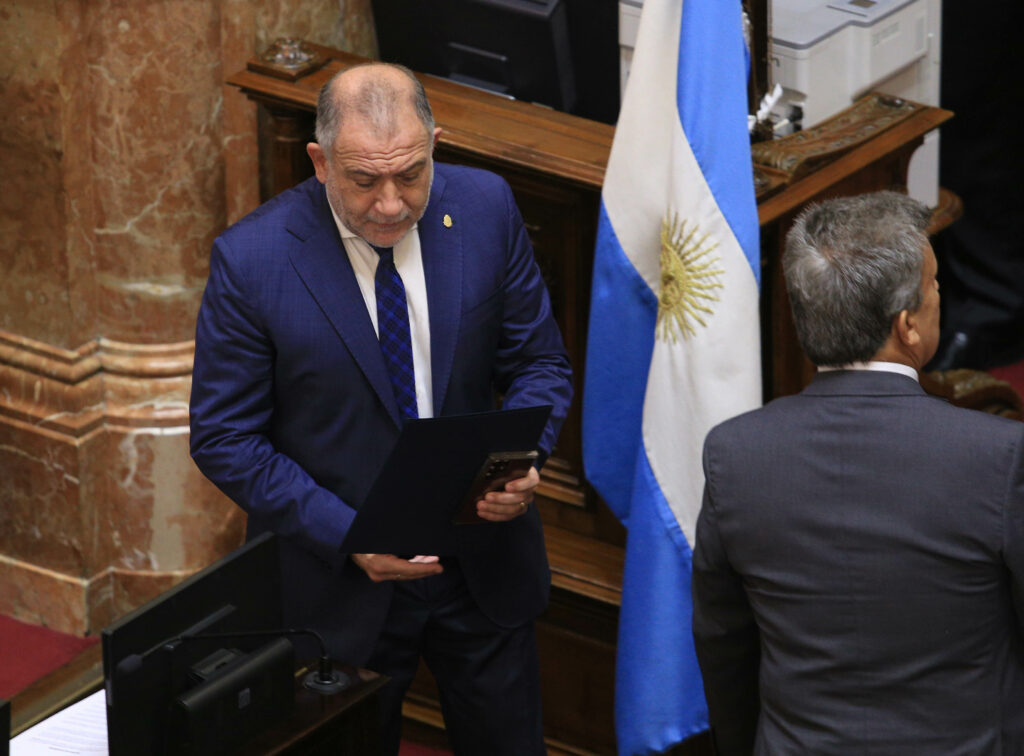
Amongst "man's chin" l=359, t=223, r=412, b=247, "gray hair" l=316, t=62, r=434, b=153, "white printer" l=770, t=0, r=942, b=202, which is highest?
"white printer" l=770, t=0, r=942, b=202

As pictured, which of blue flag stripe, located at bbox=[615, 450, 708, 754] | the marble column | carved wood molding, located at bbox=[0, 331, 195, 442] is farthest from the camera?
carved wood molding, located at bbox=[0, 331, 195, 442]

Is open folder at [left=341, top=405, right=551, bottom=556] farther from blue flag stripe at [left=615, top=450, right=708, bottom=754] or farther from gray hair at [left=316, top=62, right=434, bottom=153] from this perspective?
blue flag stripe at [left=615, top=450, right=708, bottom=754]

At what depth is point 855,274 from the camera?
88.4 inches

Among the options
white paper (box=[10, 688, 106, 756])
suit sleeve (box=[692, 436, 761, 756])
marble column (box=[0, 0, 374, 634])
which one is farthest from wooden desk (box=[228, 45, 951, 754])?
white paper (box=[10, 688, 106, 756])

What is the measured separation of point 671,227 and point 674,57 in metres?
0.33

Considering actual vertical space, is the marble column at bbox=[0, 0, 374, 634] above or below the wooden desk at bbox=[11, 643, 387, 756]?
above

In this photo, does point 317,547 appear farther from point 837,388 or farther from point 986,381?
point 986,381

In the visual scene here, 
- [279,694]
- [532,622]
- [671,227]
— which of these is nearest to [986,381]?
[671,227]

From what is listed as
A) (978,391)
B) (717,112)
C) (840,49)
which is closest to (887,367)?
(717,112)

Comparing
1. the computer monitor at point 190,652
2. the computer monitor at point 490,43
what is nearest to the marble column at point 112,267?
the computer monitor at point 490,43

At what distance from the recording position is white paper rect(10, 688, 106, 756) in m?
2.46

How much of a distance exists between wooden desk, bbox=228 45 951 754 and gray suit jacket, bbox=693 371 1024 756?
1218 mm

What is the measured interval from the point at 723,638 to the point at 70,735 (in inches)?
38.3

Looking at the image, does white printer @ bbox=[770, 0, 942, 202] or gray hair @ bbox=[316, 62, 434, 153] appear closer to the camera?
gray hair @ bbox=[316, 62, 434, 153]
